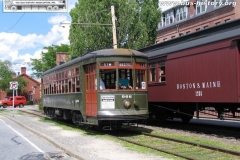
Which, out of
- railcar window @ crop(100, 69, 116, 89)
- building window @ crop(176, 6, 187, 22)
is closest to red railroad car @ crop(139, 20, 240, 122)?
railcar window @ crop(100, 69, 116, 89)

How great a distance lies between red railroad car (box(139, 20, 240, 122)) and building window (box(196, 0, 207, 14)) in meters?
26.1

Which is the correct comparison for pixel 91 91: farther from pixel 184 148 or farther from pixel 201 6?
pixel 201 6

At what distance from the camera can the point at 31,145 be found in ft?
38.5

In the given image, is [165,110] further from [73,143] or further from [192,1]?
[192,1]

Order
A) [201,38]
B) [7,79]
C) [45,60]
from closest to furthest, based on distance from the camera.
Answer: [201,38], [7,79], [45,60]

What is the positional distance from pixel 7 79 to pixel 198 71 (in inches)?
2431

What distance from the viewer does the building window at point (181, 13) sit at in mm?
45250

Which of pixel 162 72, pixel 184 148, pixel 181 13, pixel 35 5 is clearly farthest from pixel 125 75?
pixel 181 13

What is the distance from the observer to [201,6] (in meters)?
42.3

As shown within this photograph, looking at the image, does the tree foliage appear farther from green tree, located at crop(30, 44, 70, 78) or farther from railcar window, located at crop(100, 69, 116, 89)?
railcar window, located at crop(100, 69, 116, 89)

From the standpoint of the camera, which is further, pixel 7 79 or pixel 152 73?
pixel 7 79

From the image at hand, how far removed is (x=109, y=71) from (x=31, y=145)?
3.92 meters

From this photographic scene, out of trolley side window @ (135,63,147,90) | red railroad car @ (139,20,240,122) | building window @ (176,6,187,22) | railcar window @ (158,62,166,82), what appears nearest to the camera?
red railroad car @ (139,20,240,122)

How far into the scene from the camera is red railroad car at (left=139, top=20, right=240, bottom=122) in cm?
1205
